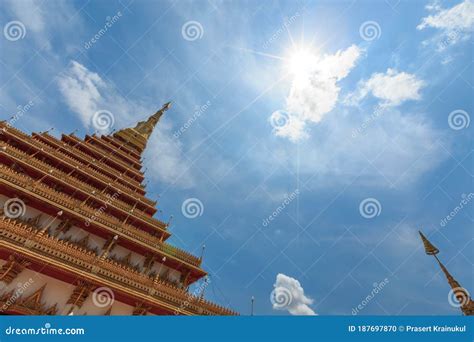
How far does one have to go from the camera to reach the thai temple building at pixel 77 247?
13320mm

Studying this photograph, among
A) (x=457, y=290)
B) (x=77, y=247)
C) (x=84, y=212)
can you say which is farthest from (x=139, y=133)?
(x=457, y=290)

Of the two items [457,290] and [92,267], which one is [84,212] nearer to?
[92,267]

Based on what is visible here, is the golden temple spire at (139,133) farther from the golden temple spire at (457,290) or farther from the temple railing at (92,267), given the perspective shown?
the golden temple spire at (457,290)

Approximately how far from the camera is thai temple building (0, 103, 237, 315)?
13.3 metres

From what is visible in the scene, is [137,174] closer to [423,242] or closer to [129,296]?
[129,296]

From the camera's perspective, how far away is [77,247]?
1691 cm

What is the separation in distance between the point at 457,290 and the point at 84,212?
31953mm

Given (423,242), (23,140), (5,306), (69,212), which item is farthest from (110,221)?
(423,242)

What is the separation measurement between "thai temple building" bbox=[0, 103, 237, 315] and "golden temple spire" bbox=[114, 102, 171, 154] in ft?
38.0

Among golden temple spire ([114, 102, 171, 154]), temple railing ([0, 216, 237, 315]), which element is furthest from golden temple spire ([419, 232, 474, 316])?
golden temple spire ([114, 102, 171, 154])

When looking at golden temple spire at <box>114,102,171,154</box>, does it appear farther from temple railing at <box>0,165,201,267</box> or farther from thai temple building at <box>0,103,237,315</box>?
temple railing at <box>0,165,201,267</box>

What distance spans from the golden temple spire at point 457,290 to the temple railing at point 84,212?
22.4m

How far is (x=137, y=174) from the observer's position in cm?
3078

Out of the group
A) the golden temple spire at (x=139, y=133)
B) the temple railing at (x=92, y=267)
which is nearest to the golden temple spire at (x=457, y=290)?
the temple railing at (x=92, y=267)
